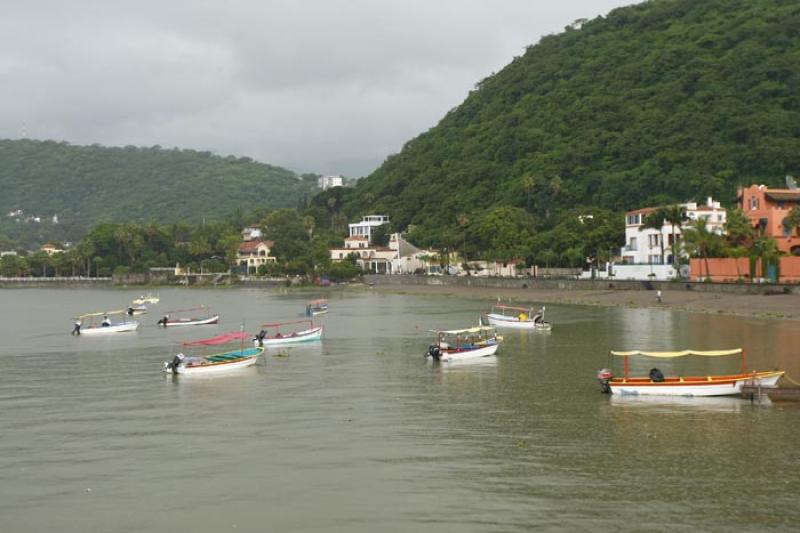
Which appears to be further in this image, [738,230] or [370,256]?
[370,256]

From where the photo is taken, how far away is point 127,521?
68.7ft

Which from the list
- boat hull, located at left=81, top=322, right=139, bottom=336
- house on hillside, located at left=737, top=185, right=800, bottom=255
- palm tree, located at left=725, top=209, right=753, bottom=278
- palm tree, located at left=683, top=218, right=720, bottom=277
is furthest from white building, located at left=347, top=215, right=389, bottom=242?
boat hull, located at left=81, top=322, right=139, bottom=336

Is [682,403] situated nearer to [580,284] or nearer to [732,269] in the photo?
[732,269]

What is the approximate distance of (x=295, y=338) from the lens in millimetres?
60938

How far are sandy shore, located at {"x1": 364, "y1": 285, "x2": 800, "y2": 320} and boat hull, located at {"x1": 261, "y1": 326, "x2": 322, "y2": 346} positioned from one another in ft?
125

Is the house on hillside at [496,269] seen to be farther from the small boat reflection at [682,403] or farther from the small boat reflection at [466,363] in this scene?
the small boat reflection at [682,403]

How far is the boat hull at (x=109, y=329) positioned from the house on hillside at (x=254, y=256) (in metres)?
106

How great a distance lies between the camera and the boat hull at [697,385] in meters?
34.5

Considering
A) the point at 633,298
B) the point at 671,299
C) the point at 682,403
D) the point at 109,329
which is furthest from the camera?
the point at 633,298

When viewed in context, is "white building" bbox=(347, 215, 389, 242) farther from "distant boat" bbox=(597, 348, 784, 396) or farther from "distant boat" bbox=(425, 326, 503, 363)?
"distant boat" bbox=(597, 348, 784, 396)

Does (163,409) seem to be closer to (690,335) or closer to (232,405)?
(232,405)

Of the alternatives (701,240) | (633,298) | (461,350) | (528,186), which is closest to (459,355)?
(461,350)

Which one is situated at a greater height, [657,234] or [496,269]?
[657,234]

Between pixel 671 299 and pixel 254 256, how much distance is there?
11742 cm
